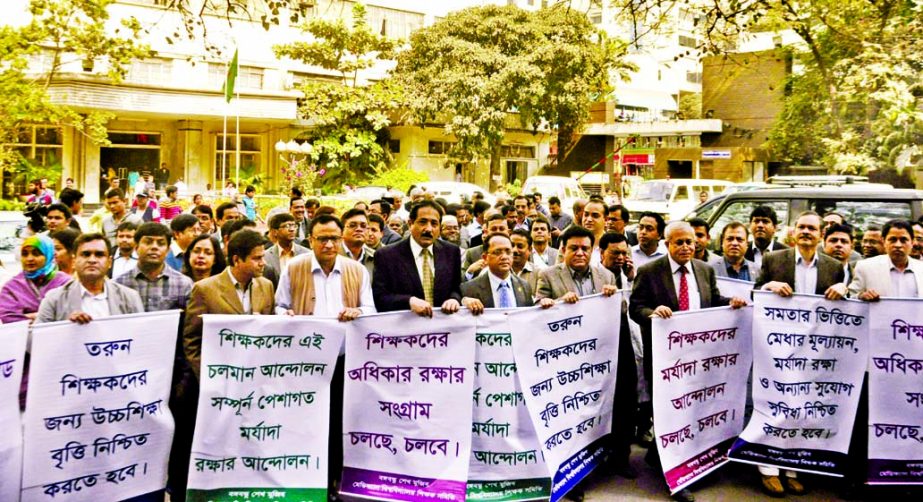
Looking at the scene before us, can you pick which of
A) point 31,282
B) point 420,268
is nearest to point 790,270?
point 420,268

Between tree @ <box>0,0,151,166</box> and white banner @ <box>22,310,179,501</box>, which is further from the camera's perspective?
tree @ <box>0,0,151,166</box>

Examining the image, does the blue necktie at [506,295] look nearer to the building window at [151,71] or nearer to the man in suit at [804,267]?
the man in suit at [804,267]

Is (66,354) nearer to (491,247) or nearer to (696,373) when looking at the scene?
(491,247)

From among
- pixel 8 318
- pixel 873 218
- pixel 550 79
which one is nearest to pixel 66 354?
pixel 8 318

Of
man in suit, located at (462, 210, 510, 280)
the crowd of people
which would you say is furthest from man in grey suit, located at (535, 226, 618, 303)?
man in suit, located at (462, 210, 510, 280)

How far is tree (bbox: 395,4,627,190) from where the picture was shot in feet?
104

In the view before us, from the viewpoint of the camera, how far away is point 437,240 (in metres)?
5.95

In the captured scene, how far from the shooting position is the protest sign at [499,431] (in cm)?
513

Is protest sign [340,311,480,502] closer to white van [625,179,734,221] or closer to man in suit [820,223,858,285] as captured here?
man in suit [820,223,858,285]

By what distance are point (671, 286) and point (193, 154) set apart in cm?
2911

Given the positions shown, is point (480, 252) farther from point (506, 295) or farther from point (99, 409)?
point (99, 409)

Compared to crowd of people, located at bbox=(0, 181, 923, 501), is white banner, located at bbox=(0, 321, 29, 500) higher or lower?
lower

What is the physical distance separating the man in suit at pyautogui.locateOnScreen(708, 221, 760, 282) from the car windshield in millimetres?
14634

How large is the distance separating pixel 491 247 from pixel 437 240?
0.46 meters
